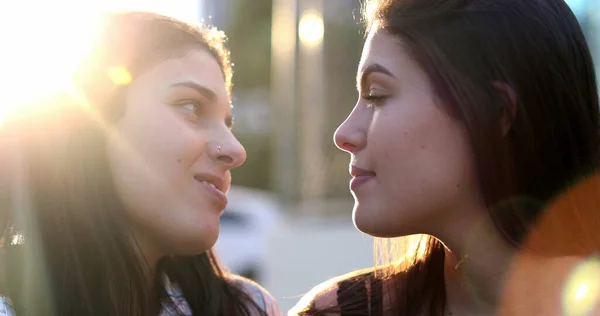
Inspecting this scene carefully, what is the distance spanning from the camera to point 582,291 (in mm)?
1927

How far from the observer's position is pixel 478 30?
1888mm

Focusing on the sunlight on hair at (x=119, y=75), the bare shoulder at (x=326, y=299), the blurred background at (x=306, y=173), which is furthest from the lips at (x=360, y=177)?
the blurred background at (x=306, y=173)

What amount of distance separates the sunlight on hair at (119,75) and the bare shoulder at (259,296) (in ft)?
2.62

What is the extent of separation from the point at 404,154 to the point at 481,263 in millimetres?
378

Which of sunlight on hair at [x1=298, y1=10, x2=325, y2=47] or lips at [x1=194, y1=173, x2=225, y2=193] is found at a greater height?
sunlight on hair at [x1=298, y1=10, x2=325, y2=47]

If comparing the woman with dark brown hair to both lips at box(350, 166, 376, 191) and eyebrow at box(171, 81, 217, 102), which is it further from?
eyebrow at box(171, 81, 217, 102)

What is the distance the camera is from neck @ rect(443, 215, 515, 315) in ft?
6.44

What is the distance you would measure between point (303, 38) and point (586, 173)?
9337 millimetres

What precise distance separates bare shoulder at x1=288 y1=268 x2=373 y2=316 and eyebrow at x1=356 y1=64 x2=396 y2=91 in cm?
60

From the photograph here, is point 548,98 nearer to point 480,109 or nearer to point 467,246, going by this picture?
point 480,109

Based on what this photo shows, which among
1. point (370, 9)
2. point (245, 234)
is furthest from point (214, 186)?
point (245, 234)

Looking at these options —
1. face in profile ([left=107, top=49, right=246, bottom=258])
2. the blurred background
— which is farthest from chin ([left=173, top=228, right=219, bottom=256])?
the blurred background

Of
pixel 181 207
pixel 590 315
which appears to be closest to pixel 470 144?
pixel 590 315

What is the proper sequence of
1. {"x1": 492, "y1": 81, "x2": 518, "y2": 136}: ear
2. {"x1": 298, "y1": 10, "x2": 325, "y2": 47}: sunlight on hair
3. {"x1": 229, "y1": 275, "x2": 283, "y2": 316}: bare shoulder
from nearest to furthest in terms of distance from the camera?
{"x1": 492, "y1": 81, "x2": 518, "y2": 136}: ear < {"x1": 229, "y1": 275, "x2": 283, "y2": 316}: bare shoulder < {"x1": 298, "y1": 10, "x2": 325, "y2": 47}: sunlight on hair
